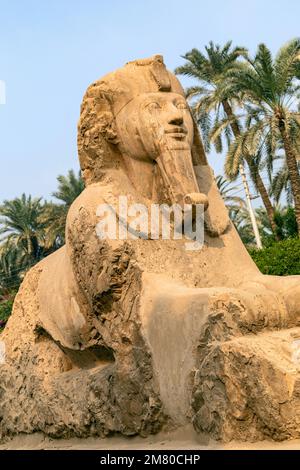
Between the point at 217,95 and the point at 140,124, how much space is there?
679 inches

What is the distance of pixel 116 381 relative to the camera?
5.43 m

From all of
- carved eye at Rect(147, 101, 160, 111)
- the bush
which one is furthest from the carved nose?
the bush

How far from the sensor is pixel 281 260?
18.4 meters

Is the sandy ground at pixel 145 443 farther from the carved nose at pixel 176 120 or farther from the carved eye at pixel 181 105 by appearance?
the carved eye at pixel 181 105

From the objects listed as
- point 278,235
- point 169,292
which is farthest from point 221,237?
point 278,235

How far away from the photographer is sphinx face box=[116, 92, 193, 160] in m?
5.68

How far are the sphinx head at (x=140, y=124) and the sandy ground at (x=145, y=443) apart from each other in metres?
1.50

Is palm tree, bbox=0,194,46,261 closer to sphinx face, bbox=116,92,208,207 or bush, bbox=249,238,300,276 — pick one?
bush, bbox=249,238,300,276

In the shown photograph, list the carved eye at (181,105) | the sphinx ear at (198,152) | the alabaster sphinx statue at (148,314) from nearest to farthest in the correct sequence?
the alabaster sphinx statue at (148,314) < the carved eye at (181,105) < the sphinx ear at (198,152)

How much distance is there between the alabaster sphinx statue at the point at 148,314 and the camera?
4430 mm

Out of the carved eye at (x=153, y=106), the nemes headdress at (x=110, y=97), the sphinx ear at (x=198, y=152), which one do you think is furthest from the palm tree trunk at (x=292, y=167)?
the carved eye at (x=153, y=106)

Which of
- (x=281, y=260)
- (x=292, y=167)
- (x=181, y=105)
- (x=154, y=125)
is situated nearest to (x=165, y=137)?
(x=154, y=125)

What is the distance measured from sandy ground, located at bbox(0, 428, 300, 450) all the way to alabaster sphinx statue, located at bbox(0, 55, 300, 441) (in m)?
0.05

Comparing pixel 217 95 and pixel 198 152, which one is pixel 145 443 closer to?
pixel 198 152
